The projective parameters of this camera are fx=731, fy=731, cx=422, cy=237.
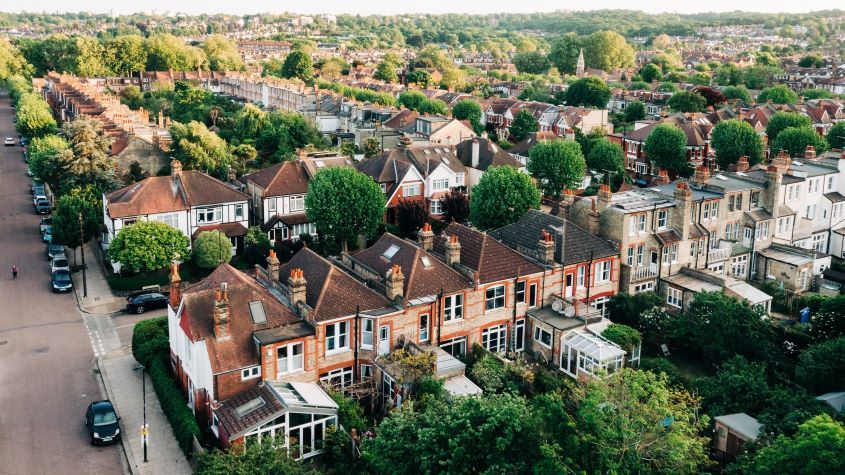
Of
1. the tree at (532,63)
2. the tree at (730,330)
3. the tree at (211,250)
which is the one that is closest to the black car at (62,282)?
the tree at (211,250)

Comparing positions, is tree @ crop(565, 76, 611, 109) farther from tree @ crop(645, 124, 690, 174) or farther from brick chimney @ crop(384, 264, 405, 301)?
brick chimney @ crop(384, 264, 405, 301)

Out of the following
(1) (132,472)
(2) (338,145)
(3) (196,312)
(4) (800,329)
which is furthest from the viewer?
(2) (338,145)

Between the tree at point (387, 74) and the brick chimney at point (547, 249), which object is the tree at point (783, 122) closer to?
the brick chimney at point (547, 249)

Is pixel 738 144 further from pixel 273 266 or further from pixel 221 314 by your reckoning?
pixel 221 314

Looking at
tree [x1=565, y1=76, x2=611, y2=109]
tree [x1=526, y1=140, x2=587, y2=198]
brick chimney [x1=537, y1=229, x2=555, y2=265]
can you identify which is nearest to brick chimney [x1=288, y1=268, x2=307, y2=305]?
brick chimney [x1=537, y1=229, x2=555, y2=265]

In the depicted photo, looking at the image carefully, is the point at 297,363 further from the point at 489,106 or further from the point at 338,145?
the point at 489,106

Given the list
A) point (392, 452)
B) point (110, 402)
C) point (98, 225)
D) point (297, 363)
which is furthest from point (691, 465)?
point (98, 225)
